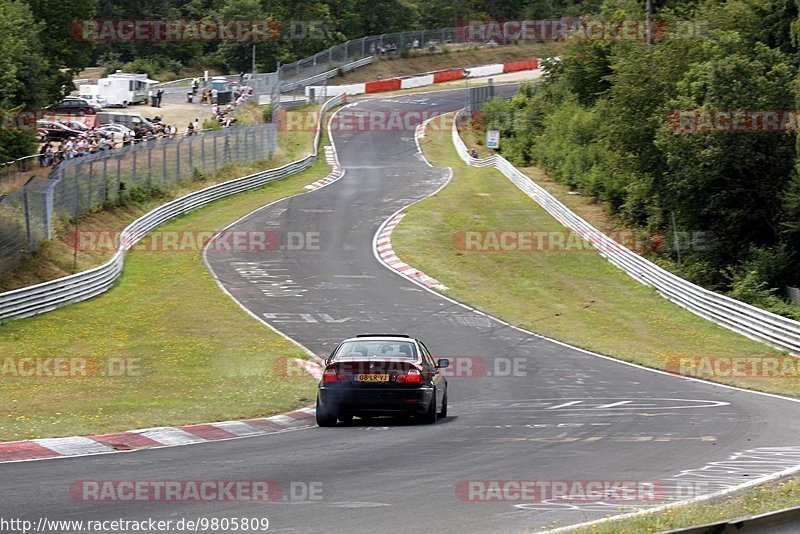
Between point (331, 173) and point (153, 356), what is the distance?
3417 centimetres

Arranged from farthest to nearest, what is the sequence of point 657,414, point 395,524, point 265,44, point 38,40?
point 265,44 < point 38,40 < point 657,414 < point 395,524

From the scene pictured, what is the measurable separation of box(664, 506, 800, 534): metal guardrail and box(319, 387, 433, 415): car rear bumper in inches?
302

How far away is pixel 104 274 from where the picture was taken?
30188 mm

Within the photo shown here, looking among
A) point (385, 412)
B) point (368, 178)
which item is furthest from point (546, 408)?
point (368, 178)

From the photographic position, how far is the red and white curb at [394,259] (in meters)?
32.8

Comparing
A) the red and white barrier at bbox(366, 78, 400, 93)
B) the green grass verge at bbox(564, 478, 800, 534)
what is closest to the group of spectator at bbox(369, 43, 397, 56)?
the red and white barrier at bbox(366, 78, 400, 93)

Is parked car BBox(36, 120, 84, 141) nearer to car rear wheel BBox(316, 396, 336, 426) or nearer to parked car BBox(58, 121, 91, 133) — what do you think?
parked car BBox(58, 121, 91, 133)

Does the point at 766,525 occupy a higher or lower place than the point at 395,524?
higher

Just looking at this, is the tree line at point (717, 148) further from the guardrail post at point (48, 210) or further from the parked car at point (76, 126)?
the parked car at point (76, 126)

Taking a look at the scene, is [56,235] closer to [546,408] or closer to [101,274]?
[101,274]

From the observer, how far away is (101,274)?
2992 cm

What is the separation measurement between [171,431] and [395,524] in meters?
6.35

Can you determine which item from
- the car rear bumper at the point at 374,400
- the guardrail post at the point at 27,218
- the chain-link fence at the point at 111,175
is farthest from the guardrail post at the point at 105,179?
the car rear bumper at the point at 374,400

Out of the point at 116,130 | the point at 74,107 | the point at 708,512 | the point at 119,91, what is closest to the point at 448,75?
the point at 119,91
